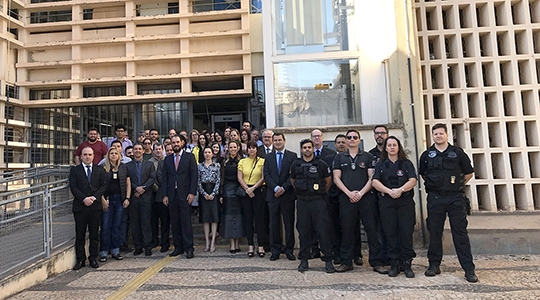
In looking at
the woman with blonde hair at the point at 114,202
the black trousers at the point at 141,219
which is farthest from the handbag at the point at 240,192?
the woman with blonde hair at the point at 114,202

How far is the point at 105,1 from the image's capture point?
9.78 m

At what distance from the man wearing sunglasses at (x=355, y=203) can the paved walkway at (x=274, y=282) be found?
0.75 feet

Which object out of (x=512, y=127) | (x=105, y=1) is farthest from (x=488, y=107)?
(x=105, y=1)

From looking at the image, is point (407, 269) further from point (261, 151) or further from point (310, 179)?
point (261, 151)

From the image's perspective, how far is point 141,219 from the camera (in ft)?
20.3

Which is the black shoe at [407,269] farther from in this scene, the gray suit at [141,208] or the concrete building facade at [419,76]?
the gray suit at [141,208]

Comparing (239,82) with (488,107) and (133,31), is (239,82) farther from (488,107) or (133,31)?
(488,107)

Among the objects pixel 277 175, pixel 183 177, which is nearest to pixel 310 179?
pixel 277 175

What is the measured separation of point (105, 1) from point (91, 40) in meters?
1.11

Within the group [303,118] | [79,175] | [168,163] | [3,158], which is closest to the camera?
[79,175]

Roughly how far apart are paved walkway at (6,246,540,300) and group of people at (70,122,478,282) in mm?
230

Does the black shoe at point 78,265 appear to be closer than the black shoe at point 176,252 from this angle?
Yes

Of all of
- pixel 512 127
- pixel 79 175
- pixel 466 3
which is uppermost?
pixel 466 3

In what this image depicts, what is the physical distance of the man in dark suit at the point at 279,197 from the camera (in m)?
5.61
